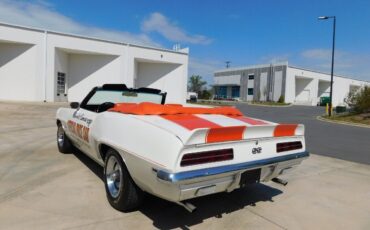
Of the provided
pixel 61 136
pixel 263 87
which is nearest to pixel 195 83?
pixel 263 87

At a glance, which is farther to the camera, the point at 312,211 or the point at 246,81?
the point at 246,81

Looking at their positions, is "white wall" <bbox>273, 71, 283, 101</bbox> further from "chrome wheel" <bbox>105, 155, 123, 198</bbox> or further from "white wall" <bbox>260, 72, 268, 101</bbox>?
"chrome wheel" <bbox>105, 155, 123, 198</bbox>

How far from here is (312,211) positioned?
3850 mm

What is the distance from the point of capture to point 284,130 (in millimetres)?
3701

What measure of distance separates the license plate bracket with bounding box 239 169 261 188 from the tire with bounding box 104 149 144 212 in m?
1.16

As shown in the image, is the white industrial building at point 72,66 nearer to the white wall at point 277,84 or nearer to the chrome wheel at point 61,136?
the chrome wheel at point 61,136

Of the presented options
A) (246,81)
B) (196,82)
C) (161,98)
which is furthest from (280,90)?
(161,98)

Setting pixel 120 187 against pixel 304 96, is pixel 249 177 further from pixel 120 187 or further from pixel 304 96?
pixel 304 96

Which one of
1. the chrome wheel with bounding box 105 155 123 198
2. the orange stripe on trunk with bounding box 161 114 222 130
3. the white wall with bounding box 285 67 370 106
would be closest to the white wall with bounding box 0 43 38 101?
the chrome wheel with bounding box 105 155 123 198

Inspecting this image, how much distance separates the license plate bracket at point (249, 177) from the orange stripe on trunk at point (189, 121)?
0.60 meters

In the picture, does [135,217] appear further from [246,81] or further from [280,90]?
[246,81]

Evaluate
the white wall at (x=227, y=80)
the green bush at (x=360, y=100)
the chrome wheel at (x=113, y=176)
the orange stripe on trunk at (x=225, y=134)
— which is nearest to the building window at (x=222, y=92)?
the white wall at (x=227, y=80)

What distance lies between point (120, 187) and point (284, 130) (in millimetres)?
2082

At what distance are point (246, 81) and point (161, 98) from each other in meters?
63.0
